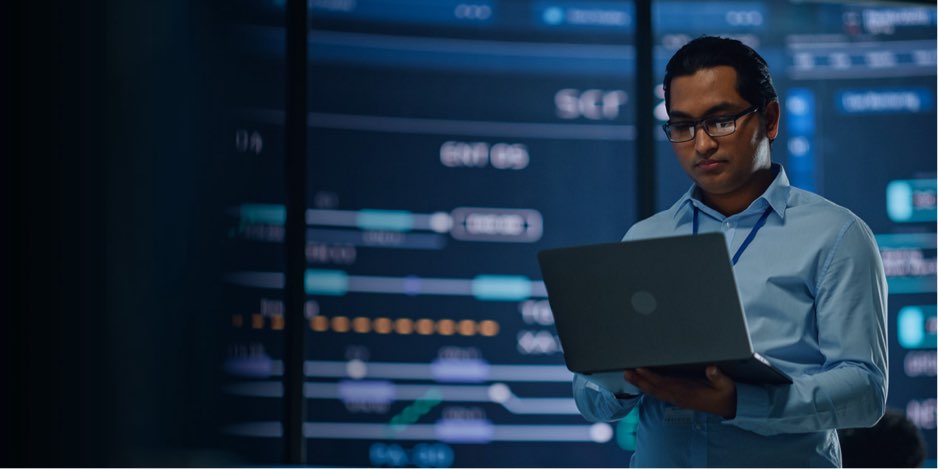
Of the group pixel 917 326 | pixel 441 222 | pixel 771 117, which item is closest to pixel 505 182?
pixel 441 222

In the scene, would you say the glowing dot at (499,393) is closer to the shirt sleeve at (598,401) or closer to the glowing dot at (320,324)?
the glowing dot at (320,324)

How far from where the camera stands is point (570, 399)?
4480mm

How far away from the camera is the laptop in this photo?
147 centimetres

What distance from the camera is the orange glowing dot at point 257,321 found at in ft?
13.4

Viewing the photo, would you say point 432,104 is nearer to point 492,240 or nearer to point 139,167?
point 492,240

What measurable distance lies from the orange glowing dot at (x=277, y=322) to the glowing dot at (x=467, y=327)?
2.37ft

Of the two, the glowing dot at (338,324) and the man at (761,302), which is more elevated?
the man at (761,302)

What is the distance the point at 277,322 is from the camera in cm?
416

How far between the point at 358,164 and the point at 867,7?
2219 mm

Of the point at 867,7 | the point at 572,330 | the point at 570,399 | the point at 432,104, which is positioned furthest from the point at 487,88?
the point at 572,330

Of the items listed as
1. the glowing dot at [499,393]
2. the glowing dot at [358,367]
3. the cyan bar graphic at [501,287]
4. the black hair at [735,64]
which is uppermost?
the black hair at [735,64]

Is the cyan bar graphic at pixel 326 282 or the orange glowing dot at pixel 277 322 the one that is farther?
the cyan bar graphic at pixel 326 282

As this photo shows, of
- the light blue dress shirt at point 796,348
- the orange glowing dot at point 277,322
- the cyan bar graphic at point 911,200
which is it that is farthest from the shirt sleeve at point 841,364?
the cyan bar graphic at point 911,200

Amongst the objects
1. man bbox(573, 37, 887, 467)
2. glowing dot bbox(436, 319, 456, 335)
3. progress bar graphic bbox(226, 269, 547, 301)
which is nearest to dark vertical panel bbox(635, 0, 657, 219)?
progress bar graphic bbox(226, 269, 547, 301)
